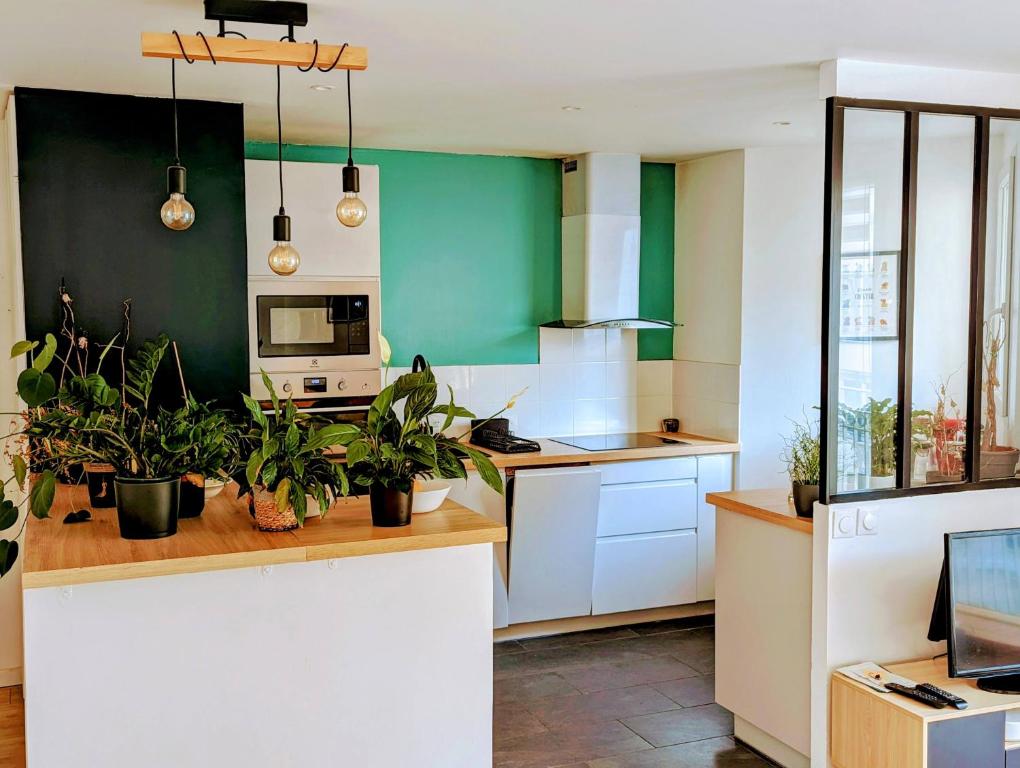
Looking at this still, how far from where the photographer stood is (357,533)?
2.97 meters

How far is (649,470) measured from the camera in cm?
548

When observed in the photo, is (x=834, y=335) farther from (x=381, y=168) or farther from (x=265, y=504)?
(x=381, y=168)

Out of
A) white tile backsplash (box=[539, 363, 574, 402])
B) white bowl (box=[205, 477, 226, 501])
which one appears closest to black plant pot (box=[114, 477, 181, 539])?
white bowl (box=[205, 477, 226, 501])

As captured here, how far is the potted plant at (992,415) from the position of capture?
3781mm

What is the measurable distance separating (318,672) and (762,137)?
351cm

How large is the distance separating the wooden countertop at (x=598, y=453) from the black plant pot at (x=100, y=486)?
79.7 inches

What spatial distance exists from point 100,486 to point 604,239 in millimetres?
3114

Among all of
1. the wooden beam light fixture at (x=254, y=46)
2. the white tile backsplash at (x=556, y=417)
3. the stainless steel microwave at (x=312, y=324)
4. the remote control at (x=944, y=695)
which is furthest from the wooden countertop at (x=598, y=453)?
the wooden beam light fixture at (x=254, y=46)

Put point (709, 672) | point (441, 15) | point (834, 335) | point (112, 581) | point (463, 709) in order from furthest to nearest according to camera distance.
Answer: point (709, 672), point (834, 335), point (463, 709), point (441, 15), point (112, 581)

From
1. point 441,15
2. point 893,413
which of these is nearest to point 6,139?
point 441,15

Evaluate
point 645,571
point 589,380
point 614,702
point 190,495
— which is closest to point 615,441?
point 589,380

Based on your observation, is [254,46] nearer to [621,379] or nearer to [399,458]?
[399,458]

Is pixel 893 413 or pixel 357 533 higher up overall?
pixel 893 413

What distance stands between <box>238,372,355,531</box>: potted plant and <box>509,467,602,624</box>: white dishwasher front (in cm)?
217
